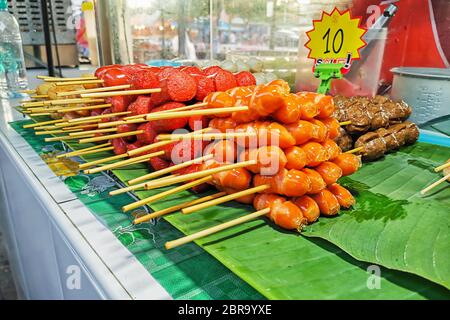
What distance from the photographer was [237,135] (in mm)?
1229

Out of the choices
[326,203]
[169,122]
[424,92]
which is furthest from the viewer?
[424,92]

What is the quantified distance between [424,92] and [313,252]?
1.78 meters

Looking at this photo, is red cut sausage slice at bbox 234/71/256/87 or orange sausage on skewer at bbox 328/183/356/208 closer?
orange sausage on skewer at bbox 328/183/356/208

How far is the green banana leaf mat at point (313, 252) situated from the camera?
0.95m

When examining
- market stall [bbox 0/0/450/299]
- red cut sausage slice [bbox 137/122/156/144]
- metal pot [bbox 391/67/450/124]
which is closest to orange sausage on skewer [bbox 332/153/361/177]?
market stall [bbox 0/0/450/299]

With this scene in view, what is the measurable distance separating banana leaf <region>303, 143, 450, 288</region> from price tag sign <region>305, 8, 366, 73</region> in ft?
2.53

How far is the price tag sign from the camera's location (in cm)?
206

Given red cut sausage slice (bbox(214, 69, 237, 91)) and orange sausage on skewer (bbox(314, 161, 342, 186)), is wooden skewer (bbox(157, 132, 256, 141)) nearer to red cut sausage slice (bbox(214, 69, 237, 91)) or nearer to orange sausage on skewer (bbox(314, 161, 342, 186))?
orange sausage on skewer (bbox(314, 161, 342, 186))

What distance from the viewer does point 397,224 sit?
128 cm

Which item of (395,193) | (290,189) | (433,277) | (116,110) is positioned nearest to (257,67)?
(116,110)

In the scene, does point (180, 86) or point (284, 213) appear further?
point (180, 86)

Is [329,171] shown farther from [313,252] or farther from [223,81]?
[223,81]

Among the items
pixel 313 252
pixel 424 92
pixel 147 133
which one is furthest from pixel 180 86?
pixel 424 92
